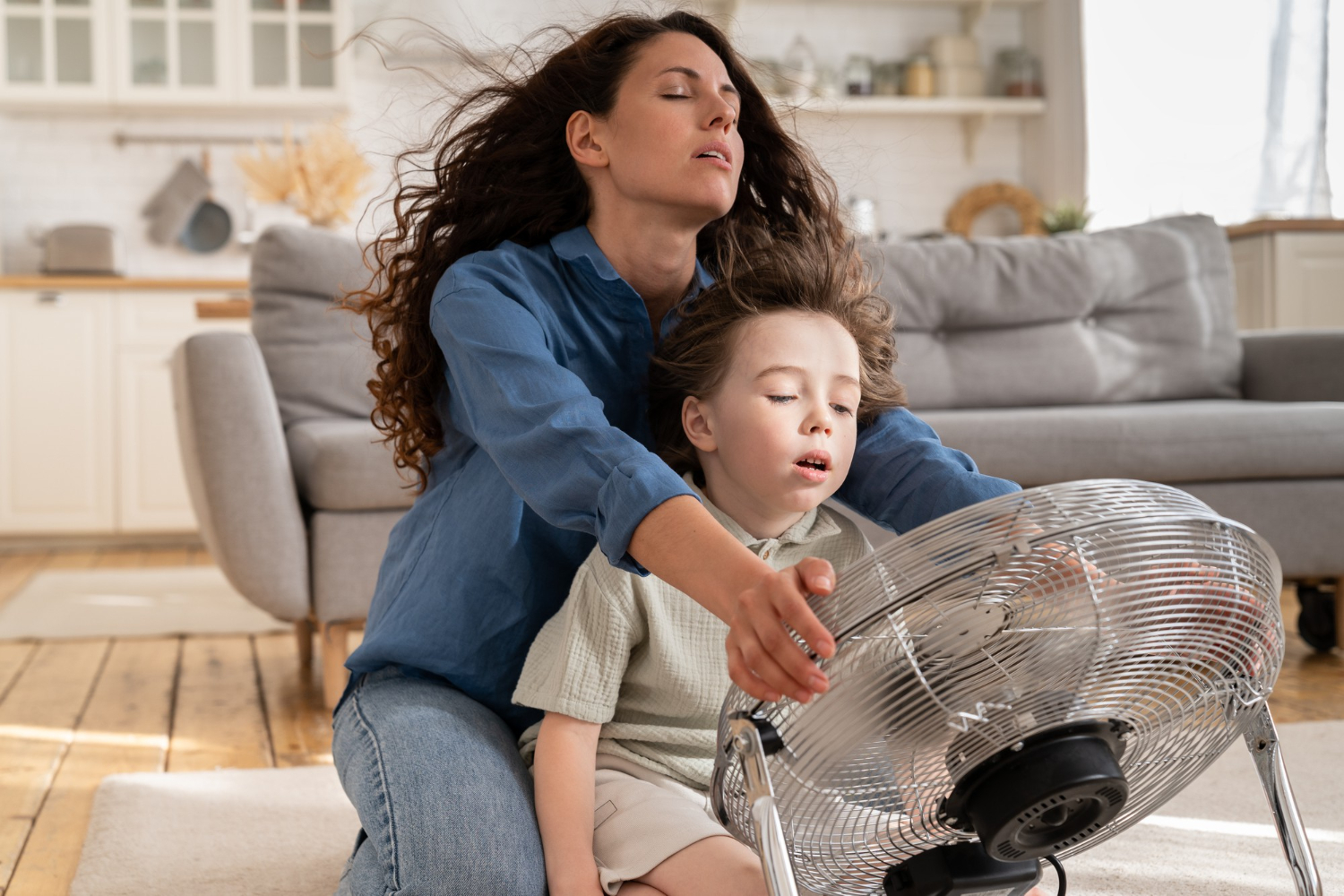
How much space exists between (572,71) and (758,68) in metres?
0.18

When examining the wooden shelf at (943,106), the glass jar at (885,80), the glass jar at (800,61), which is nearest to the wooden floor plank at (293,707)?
the glass jar at (800,61)

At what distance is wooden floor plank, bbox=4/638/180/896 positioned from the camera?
51.9 inches

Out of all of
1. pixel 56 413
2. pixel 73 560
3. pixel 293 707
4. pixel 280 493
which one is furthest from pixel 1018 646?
pixel 56 413

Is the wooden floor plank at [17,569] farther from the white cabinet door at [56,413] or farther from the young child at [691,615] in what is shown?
the young child at [691,615]

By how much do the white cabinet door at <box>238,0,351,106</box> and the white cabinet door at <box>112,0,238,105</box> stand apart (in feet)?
0.20

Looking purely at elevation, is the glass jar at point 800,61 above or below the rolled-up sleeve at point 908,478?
above

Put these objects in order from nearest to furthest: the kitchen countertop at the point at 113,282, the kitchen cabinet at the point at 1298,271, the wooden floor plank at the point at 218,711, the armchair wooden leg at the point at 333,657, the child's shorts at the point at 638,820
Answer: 1. the child's shorts at the point at 638,820
2. the wooden floor plank at the point at 218,711
3. the armchair wooden leg at the point at 333,657
4. the kitchen cabinet at the point at 1298,271
5. the kitchen countertop at the point at 113,282

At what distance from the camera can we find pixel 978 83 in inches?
200

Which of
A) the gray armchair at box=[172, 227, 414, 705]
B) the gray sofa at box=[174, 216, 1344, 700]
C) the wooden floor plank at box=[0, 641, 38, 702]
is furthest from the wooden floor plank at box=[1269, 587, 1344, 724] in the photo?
the wooden floor plank at box=[0, 641, 38, 702]

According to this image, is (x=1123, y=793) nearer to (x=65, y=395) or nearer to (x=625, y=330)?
(x=625, y=330)

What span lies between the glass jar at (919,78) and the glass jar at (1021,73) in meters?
0.35

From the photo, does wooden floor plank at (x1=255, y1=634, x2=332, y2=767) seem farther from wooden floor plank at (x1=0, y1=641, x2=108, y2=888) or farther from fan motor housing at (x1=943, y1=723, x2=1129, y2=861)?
fan motor housing at (x1=943, y1=723, x2=1129, y2=861)

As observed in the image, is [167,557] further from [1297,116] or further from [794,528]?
[1297,116]

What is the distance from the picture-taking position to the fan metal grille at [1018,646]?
1.86 feet
